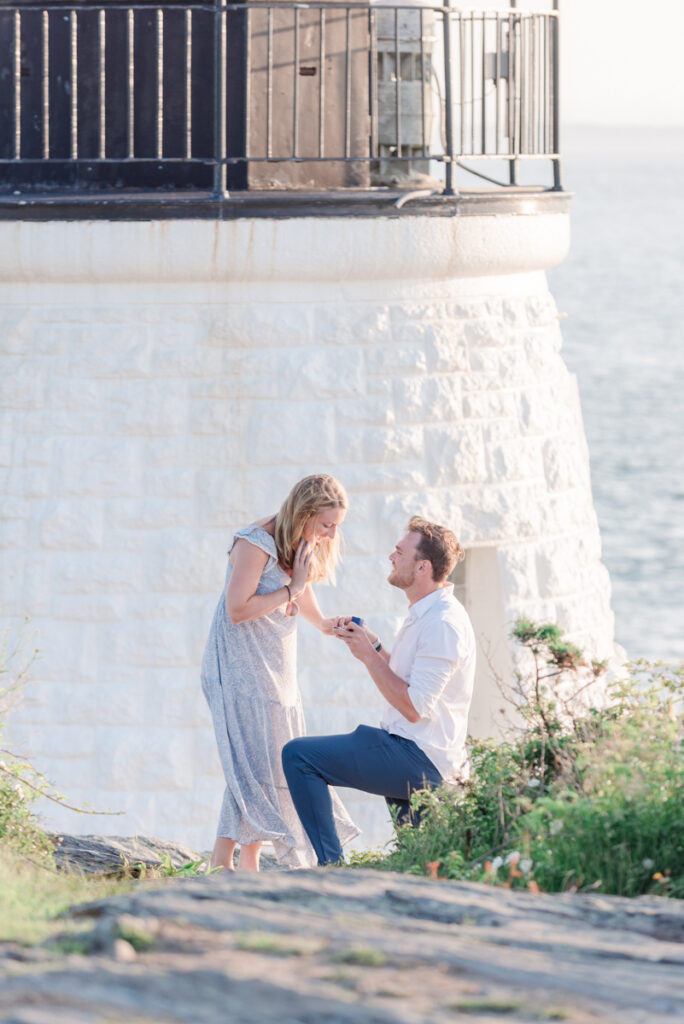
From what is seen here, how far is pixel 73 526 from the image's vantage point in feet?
24.6

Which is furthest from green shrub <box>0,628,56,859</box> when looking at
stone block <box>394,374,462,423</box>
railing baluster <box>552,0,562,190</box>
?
railing baluster <box>552,0,562,190</box>

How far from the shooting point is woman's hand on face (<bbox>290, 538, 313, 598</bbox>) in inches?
222

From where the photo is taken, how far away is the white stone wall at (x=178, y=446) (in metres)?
7.43

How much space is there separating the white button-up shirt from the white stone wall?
200 centimetres

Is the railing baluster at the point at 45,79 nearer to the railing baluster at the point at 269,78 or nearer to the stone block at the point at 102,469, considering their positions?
the railing baluster at the point at 269,78

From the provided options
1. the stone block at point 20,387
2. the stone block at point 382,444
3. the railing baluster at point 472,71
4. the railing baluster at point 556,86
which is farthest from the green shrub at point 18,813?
the railing baluster at point 556,86

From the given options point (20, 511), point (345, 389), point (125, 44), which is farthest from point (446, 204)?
point (20, 511)

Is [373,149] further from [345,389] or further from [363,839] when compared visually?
[363,839]

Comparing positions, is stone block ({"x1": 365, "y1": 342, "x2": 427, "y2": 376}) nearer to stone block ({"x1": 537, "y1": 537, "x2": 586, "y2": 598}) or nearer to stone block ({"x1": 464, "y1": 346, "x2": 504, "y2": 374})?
stone block ({"x1": 464, "y1": 346, "x2": 504, "y2": 374})

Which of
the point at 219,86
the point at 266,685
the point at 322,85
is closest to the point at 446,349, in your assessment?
the point at 322,85

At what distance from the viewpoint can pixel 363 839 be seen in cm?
757

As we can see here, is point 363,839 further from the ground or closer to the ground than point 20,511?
closer to the ground

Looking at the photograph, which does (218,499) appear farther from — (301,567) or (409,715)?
(409,715)

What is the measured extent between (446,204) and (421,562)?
2.73 metres
